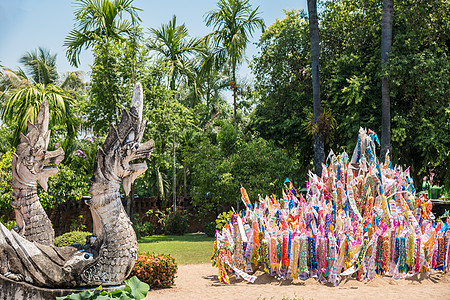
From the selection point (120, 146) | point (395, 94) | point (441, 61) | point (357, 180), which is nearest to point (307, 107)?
point (395, 94)

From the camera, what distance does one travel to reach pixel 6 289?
6.30 metres

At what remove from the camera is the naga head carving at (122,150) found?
278 inches

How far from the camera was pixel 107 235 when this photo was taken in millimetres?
7004

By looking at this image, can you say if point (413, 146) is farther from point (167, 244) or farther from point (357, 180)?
point (167, 244)

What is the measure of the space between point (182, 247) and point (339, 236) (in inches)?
352

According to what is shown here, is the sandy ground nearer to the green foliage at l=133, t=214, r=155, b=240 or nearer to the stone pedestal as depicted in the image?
the stone pedestal

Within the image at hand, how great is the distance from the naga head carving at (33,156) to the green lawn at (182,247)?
6.46 m

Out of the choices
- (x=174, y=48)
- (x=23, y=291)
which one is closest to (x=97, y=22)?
(x=174, y=48)

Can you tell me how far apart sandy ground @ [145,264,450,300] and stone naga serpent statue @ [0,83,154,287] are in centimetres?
195

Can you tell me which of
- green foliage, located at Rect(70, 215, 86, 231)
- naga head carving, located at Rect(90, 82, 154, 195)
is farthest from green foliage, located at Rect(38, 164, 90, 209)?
naga head carving, located at Rect(90, 82, 154, 195)

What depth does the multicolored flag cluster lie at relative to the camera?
9.70 meters

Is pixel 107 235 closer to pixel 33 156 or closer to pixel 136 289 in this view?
pixel 136 289

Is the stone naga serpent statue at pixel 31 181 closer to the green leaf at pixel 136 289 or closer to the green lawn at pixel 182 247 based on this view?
the green leaf at pixel 136 289

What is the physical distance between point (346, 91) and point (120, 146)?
44.9ft
